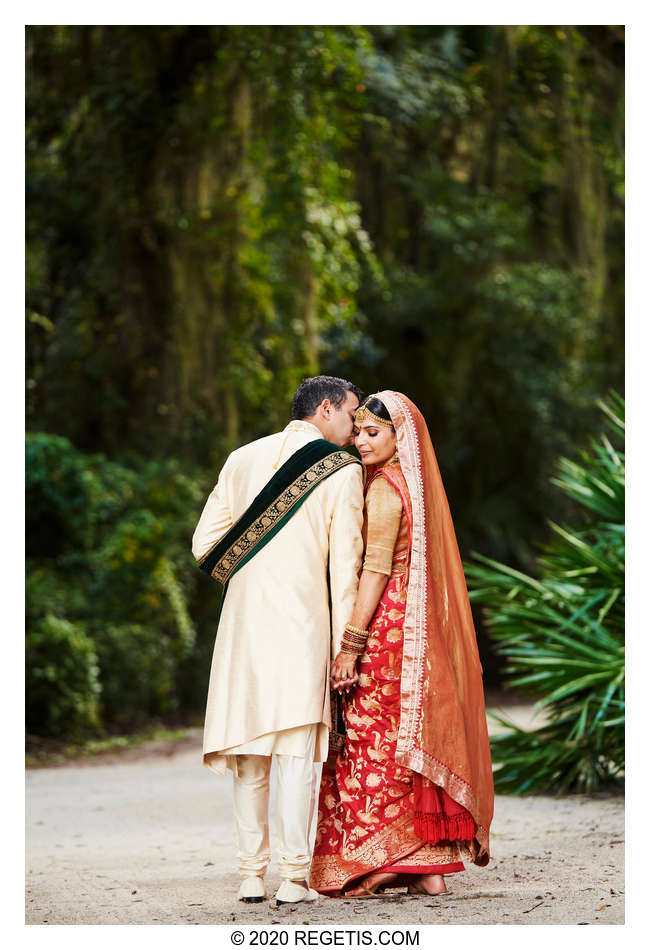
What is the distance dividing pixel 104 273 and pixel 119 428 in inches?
70.8

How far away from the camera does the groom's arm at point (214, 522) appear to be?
4215mm

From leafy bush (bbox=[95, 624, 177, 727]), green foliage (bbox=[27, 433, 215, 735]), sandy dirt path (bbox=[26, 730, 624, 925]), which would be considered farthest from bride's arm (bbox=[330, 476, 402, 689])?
leafy bush (bbox=[95, 624, 177, 727])

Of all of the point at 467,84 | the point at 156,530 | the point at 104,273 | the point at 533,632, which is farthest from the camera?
the point at 467,84

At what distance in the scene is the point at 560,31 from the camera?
496 inches

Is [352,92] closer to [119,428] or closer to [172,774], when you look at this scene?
[119,428]

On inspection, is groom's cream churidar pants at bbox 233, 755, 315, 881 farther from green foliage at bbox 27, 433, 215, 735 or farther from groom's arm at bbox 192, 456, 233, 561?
green foliage at bbox 27, 433, 215, 735

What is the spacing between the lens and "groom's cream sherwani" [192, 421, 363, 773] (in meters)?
4.02

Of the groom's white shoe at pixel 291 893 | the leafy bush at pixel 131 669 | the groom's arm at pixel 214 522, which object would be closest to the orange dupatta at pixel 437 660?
the groom's white shoe at pixel 291 893

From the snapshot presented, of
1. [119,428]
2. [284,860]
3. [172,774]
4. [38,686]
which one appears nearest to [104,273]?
[119,428]

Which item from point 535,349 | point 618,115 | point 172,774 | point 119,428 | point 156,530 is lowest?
point 172,774

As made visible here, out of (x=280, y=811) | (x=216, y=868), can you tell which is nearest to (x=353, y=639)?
(x=280, y=811)

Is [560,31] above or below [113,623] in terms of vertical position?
above

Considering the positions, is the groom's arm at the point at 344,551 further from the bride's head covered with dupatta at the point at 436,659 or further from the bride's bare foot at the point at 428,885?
the bride's bare foot at the point at 428,885

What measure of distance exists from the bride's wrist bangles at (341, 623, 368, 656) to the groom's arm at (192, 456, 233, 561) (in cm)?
61
